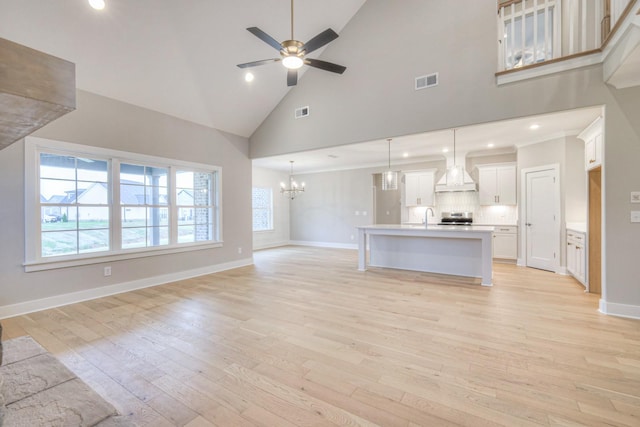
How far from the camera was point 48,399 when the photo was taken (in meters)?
1.44

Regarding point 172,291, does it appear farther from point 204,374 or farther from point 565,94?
point 565,94

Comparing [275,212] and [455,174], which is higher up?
[455,174]

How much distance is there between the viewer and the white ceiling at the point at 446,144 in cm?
468

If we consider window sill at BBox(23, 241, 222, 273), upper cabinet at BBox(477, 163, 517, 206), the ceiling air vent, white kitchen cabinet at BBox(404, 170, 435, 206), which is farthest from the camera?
white kitchen cabinet at BBox(404, 170, 435, 206)

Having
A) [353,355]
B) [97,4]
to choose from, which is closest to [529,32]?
[353,355]

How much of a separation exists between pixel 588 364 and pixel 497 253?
16.3 feet

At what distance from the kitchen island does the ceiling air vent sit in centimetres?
243

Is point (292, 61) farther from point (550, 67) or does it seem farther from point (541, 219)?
point (541, 219)

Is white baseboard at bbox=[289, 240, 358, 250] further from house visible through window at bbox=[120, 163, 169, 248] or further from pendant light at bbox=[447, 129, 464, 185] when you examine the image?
house visible through window at bbox=[120, 163, 169, 248]

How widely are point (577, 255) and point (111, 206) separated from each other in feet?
25.1

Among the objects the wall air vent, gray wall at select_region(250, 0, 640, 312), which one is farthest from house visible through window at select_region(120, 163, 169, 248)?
the wall air vent

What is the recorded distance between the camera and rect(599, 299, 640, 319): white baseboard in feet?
10.7

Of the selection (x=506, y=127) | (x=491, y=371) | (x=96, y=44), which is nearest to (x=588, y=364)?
(x=491, y=371)

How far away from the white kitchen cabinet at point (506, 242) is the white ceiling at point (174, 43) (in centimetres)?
570
